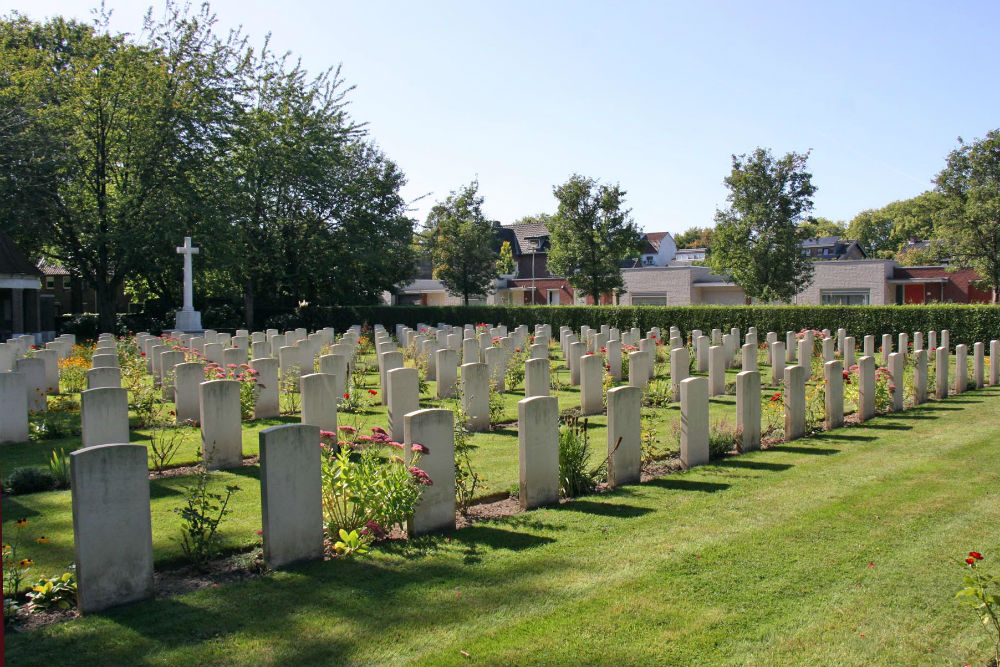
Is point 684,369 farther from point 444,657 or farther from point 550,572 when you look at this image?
point 444,657

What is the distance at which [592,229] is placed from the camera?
120 feet

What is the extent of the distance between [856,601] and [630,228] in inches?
1281

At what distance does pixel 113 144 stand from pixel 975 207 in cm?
3814

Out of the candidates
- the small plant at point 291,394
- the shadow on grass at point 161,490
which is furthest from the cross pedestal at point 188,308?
the shadow on grass at point 161,490

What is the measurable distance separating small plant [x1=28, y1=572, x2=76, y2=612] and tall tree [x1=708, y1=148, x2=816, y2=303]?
32053 millimetres

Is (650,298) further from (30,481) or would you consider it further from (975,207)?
(30,481)

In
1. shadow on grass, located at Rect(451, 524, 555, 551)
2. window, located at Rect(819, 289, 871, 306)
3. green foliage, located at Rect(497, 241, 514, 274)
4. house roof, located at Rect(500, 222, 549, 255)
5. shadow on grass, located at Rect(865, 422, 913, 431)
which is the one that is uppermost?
house roof, located at Rect(500, 222, 549, 255)

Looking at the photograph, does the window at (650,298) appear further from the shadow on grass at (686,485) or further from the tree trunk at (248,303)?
the shadow on grass at (686,485)

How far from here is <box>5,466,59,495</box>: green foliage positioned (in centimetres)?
754

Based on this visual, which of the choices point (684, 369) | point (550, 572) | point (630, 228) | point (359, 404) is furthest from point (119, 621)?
point (630, 228)

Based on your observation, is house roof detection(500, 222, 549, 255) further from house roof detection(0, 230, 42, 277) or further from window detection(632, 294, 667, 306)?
house roof detection(0, 230, 42, 277)

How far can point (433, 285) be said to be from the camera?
62625mm

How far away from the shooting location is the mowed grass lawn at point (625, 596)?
414cm

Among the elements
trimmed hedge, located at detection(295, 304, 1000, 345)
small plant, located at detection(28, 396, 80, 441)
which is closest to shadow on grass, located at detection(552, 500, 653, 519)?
small plant, located at detection(28, 396, 80, 441)
